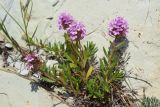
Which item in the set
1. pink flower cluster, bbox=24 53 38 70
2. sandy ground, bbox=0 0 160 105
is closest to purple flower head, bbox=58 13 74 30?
pink flower cluster, bbox=24 53 38 70

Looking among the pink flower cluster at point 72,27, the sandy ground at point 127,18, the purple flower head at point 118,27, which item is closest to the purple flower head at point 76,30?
the pink flower cluster at point 72,27

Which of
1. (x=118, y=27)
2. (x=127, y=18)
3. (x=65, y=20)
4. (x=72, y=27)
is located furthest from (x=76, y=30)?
(x=127, y=18)

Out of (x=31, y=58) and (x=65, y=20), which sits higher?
(x=65, y=20)

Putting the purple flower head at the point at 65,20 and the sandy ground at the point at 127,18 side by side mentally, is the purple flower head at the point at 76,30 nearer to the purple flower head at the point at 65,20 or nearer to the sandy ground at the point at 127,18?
the purple flower head at the point at 65,20

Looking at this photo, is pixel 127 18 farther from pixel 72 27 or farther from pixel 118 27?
pixel 72 27

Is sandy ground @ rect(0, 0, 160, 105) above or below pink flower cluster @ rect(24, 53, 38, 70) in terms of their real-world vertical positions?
above

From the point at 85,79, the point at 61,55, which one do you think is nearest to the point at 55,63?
the point at 61,55

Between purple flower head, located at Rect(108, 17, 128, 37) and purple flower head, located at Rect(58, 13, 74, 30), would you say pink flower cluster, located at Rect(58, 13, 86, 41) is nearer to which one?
purple flower head, located at Rect(58, 13, 74, 30)

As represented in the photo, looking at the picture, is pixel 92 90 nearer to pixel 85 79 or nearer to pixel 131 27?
pixel 85 79
